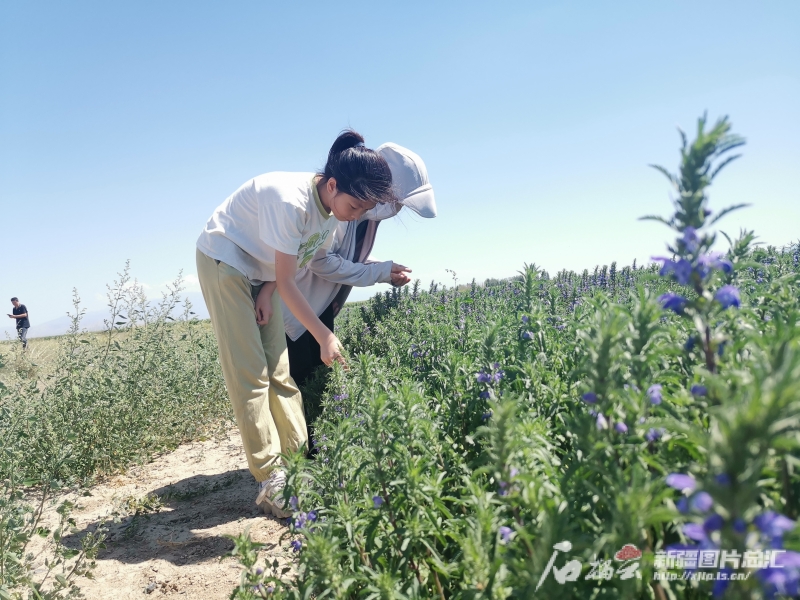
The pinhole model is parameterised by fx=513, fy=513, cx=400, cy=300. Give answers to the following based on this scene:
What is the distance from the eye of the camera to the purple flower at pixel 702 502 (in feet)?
2.95

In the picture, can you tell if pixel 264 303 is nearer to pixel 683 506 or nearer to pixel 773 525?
pixel 683 506

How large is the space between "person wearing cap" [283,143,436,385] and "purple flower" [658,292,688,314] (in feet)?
10.9

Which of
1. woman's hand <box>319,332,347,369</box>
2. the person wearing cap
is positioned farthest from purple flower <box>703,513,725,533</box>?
the person wearing cap

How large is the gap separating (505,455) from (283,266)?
7.59 feet

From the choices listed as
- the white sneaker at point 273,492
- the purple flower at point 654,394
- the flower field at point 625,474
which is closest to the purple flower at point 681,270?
the flower field at point 625,474

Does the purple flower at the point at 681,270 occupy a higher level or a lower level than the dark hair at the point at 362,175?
lower

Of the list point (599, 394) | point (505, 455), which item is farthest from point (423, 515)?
point (599, 394)

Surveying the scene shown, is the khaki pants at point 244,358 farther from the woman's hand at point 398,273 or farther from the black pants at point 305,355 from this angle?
the woman's hand at point 398,273

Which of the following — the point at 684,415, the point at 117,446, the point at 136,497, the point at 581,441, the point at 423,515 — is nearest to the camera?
the point at 581,441

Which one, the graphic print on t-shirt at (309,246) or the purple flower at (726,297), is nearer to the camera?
the purple flower at (726,297)

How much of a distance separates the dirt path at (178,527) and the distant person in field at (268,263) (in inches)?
13.8

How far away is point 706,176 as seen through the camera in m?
1.33

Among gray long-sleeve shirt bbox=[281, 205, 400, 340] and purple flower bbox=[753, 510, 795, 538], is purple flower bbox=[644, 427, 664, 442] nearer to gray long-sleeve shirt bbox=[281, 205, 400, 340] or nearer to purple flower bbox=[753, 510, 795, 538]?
purple flower bbox=[753, 510, 795, 538]

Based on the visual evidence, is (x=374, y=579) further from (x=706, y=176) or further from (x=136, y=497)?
(x=136, y=497)
